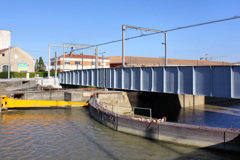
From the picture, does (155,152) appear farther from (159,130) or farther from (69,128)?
(69,128)

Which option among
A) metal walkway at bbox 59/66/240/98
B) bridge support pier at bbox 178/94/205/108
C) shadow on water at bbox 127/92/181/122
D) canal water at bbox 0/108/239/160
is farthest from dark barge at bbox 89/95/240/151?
bridge support pier at bbox 178/94/205/108

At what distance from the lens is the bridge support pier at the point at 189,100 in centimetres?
3616

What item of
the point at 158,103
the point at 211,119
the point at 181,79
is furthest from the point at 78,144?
the point at 158,103

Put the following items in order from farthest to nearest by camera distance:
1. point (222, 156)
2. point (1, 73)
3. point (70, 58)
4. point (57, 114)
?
point (70, 58), point (1, 73), point (57, 114), point (222, 156)

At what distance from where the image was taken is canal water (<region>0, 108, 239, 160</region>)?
12141 mm

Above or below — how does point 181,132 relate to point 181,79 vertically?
below

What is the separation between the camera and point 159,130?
14898 millimetres

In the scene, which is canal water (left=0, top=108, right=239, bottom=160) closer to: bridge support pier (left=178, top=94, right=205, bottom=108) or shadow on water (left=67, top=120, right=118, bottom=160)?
shadow on water (left=67, top=120, right=118, bottom=160)

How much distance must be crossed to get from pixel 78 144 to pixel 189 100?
91.6 ft

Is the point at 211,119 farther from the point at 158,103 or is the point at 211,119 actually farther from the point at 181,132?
the point at 181,132

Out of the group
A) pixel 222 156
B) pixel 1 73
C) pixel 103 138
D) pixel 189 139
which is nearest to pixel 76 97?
pixel 103 138

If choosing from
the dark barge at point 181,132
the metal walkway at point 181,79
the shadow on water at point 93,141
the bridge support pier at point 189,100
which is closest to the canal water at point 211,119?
the bridge support pier at point 189,100

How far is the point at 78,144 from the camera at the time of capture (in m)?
13.9

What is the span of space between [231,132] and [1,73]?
55.3 m
